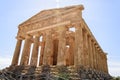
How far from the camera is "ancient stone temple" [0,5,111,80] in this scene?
17500 mm

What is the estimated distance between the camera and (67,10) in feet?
64.9

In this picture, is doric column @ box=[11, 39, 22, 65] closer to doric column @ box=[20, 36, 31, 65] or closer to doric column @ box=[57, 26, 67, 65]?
doric column @ box=[20, 36, 31, 65]

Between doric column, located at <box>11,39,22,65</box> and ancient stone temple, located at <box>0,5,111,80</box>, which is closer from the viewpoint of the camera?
ancient stone temple, located at <box>0,5,111,80</box>

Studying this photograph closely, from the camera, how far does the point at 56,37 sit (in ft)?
84.7

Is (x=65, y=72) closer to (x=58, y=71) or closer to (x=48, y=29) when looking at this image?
(x=58, y=71)

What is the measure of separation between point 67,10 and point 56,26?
2.82 meters

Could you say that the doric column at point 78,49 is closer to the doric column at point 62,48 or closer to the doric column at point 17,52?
the doric column at point 62,48

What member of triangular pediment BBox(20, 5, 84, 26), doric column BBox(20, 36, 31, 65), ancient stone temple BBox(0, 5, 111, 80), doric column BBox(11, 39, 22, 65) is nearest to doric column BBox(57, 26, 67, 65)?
ancient stone temple BBox(0, 5, 111, 80)

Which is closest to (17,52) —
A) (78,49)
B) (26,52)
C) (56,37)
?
(26,52)

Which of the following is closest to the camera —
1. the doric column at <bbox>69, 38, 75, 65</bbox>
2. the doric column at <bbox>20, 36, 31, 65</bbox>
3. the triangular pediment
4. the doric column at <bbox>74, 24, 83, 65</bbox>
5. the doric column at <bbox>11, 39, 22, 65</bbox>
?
the doric column at <bbox>74, 24, 83, 65</bbox>

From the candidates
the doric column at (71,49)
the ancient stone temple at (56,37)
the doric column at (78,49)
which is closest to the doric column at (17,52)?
the ancient stone temple at (56,37)

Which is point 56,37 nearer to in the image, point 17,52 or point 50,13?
point 50,13

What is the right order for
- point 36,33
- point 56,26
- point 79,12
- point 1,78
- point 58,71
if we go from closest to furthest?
point 1,78 < point 58,71 < point 79,12 < point 56,26 < point 36,33

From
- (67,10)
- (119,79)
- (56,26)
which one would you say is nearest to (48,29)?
(56,26)
